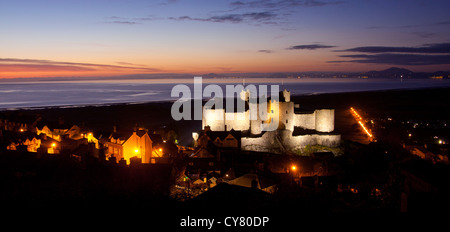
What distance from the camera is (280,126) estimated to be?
36250 millimetres

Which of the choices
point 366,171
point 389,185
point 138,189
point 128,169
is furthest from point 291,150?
point 138,189

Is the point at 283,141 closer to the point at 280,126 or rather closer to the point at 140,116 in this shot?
the point at 280,126

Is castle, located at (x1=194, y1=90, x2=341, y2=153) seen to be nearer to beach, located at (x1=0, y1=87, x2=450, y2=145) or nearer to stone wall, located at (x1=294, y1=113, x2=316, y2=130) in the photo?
stone wall, located at (x1=294, y1=113, x2=316, y2=130)

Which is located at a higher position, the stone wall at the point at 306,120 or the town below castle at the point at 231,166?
the stone wall at the point at 306,120

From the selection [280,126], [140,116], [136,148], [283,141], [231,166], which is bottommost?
[231,166]

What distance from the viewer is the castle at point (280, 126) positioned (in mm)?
33312

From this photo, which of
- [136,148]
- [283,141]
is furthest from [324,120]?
[136,148]

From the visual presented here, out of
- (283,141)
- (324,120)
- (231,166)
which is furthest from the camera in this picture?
(324,120)

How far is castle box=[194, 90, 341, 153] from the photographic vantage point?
109ft

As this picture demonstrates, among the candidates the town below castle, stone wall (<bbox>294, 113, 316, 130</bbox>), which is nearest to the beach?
the town below castle

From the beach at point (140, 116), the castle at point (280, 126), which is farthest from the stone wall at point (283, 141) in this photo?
the beach at point (140, 116)

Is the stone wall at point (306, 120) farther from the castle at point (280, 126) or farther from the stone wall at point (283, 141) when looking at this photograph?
the stone wall at point (283, 141)
